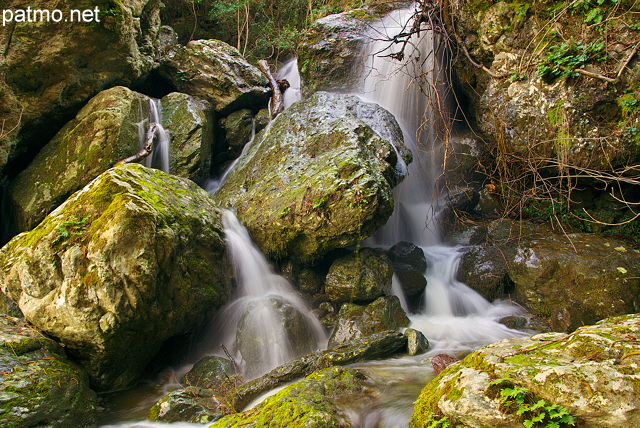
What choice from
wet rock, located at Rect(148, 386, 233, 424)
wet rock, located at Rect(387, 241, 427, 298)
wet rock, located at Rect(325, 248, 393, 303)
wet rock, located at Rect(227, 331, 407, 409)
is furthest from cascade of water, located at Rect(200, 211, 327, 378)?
wet rock, located at Rect(387, 241, 427, 298)

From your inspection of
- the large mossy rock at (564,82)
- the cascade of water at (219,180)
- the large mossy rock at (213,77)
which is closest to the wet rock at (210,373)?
the cascade of water at (219,180)

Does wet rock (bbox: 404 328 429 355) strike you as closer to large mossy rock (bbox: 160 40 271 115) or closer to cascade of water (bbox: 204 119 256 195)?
cascade of water (bbox: 204 119 256 195)

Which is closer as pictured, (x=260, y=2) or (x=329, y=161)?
(x=329, y=161)

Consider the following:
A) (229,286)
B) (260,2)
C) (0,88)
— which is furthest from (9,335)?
(260,2)

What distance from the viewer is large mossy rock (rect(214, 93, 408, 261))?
5.89 m

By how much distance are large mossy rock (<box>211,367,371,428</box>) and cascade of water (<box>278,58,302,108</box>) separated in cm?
899

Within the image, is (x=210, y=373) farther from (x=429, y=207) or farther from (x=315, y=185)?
(x=429, y=207)

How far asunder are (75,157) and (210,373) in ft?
17.6

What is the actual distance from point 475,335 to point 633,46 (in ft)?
15.4

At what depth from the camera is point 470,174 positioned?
8914 mm

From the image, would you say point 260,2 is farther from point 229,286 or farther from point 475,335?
point 475,335

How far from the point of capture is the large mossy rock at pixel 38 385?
10.7 ft

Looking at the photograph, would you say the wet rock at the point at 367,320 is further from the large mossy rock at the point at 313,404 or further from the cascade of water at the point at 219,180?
the cascade of water at the point at 219,180

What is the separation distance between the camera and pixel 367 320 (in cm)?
579
